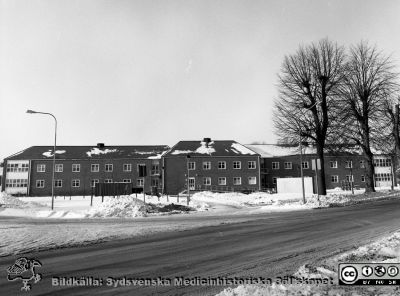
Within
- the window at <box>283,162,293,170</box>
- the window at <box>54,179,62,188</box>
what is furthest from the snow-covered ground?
the window at <box>54,179,62,188</box>

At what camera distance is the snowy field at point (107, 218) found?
11312 millimetres

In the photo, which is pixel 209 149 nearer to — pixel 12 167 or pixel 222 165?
pixel 222 165

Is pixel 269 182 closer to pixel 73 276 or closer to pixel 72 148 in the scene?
pixel 72 148

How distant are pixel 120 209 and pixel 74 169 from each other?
1867 inches

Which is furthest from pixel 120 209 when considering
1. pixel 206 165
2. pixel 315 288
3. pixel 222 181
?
pixel 222 181

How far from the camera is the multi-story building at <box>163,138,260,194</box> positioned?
62219 millimetres

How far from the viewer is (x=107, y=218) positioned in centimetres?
2019

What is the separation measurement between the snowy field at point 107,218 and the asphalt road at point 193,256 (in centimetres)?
144

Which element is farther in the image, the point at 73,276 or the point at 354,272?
the point at 73,276

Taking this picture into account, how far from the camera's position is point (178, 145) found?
6600cm

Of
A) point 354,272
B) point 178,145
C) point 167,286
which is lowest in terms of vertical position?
point 167,286

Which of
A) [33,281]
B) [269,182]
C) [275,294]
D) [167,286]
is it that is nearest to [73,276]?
[33,281]

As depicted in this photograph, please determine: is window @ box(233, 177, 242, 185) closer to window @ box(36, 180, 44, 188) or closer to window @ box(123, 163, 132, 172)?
window @ box(123, 163, 132, 172)

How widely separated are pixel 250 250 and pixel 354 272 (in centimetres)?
438
